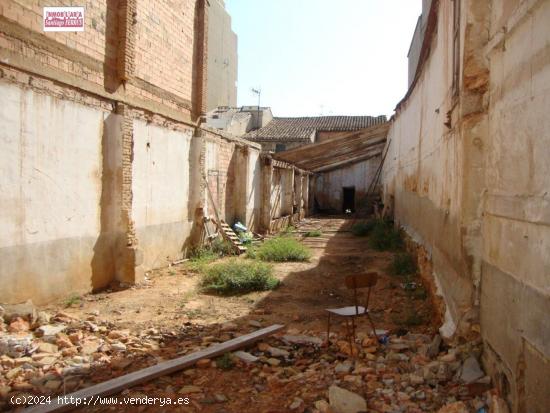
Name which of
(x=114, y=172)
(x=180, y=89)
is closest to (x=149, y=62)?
(x=180, y=89)

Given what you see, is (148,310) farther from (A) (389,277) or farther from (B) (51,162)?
(A) (389,277)

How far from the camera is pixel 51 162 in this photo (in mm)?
6230

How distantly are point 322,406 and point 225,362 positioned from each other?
1.23 meters

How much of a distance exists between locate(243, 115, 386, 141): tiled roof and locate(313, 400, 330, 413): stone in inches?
1084

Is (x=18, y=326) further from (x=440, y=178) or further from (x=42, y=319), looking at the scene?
(x=440, y=178)

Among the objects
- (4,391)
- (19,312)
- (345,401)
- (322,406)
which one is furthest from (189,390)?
(19,312)

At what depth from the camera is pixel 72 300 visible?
6582mm

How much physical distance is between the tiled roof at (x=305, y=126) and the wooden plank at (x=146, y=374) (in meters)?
26.3

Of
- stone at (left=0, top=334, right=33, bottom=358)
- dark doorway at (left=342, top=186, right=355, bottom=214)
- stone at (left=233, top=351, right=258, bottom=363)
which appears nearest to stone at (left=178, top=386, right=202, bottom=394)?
stone at (left=233, top=351, right=258, bottom=363)

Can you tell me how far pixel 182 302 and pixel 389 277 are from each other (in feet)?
13.5

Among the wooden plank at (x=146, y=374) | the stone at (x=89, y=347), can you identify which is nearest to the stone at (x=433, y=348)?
the wooden plank at (x=146, y=374)

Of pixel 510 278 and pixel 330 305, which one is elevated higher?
pixel 510 278

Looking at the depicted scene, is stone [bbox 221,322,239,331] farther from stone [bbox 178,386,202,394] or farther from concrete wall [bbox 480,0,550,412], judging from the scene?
concrete wall [bbox 480,0,550,412]

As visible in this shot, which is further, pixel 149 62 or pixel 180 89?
pixel 180 89
